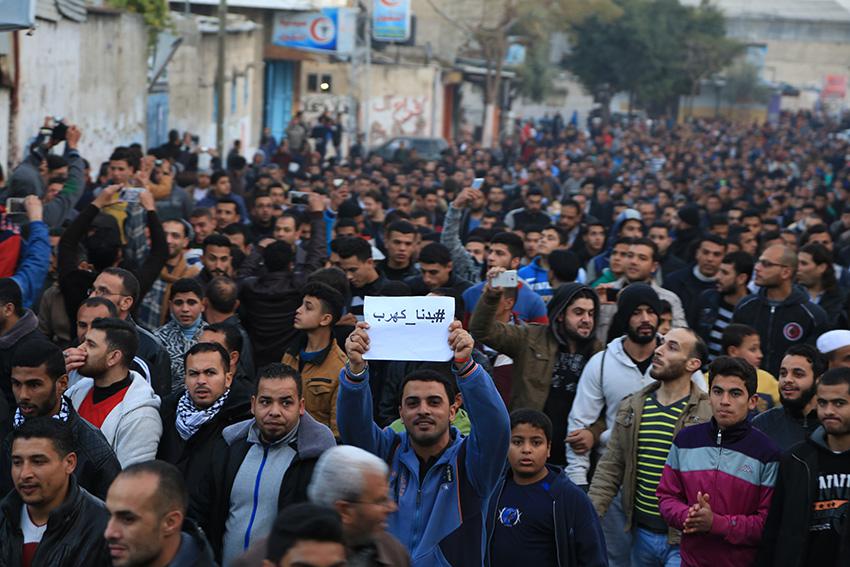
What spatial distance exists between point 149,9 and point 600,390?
17991 mm

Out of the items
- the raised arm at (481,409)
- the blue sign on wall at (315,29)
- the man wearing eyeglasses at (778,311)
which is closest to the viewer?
the raised arm at (481,409)

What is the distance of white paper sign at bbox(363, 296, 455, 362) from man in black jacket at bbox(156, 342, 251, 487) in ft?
3.55

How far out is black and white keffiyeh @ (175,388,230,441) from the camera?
6.34m

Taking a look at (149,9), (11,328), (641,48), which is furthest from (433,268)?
(641,48)

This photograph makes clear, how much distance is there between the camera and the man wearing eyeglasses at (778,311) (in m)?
9.95

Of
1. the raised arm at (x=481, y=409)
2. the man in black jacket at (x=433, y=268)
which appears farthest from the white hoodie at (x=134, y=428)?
the man in black jacket at (x=433, y=268)

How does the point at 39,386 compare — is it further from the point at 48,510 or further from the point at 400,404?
the point at 400,404

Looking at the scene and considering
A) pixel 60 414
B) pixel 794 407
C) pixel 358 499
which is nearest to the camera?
pixel 358 499

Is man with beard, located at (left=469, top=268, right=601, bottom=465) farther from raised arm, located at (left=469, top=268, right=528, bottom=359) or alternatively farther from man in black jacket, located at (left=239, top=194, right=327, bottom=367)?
man in black jacket, located at (left=239, top=194, right=327, bottom=367)

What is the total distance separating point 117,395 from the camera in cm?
664

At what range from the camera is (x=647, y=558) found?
7.05m

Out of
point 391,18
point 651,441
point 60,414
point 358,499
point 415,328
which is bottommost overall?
point 651,441

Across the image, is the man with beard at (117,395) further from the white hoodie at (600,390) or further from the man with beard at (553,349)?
the white hoodie at (600,390)

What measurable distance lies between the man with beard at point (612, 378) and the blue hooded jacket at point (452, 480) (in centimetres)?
198
